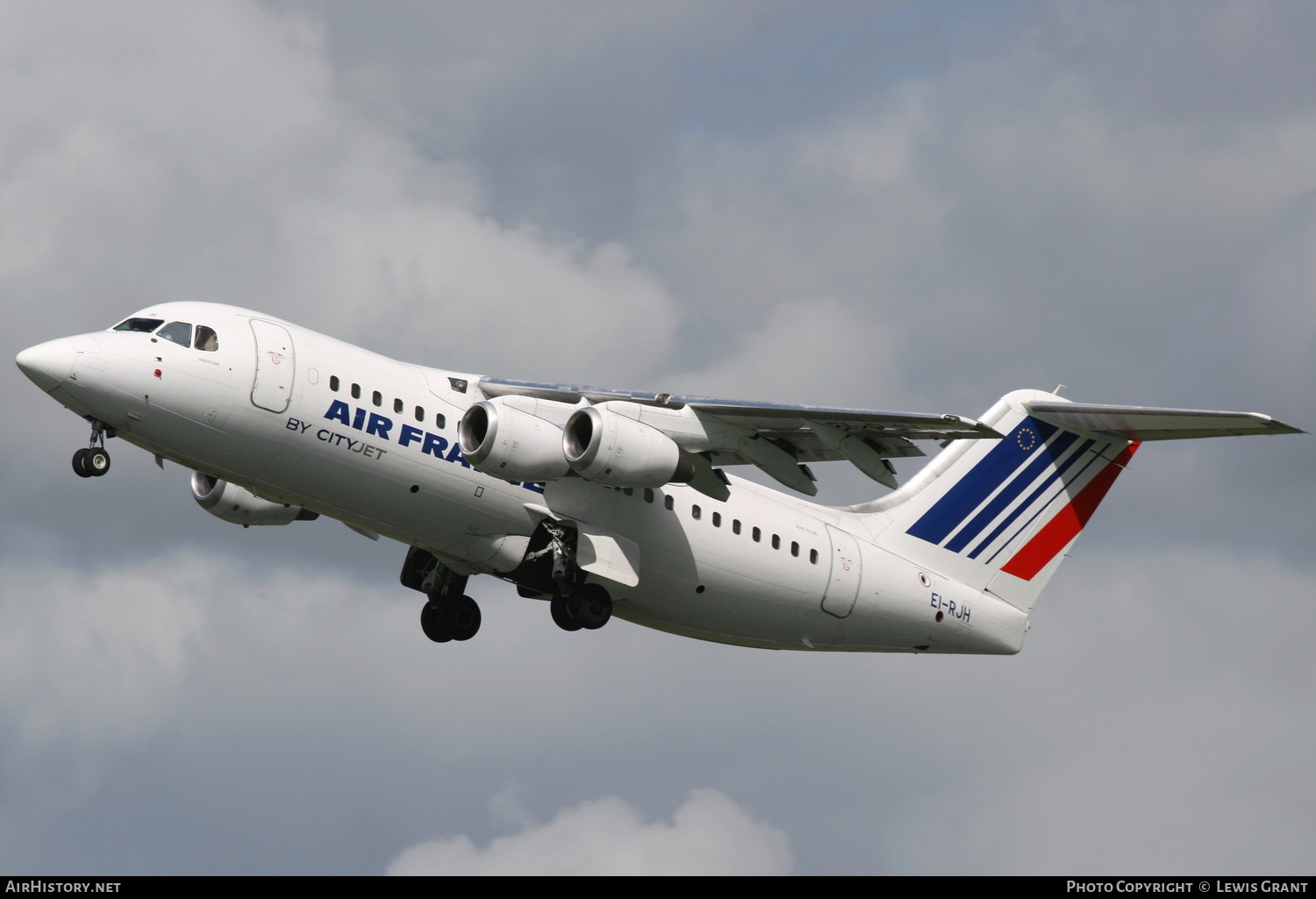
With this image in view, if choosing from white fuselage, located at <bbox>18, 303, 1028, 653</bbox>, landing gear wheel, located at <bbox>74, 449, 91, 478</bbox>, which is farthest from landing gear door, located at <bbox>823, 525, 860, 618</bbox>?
landing gear wheel, located at <bbox>74, 449, 91, 478</bbox>

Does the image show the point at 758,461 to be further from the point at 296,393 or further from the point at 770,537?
the point at 296,393

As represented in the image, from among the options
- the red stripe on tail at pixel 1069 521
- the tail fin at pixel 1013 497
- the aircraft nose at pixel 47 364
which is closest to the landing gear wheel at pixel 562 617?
the tail fin at pixel 1013 497

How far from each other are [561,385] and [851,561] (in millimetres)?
5001

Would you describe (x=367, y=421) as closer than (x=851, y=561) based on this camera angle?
Yes

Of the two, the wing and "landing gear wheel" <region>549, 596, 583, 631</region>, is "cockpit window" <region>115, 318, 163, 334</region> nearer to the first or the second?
the wing

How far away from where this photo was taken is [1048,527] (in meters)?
24.4

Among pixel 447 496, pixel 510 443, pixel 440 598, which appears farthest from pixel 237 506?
pixel 510 443

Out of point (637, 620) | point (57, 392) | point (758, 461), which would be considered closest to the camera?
point (57, 392)

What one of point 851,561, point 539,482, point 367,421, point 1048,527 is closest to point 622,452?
point 539,482

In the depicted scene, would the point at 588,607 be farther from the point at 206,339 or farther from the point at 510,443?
the point at 206,339

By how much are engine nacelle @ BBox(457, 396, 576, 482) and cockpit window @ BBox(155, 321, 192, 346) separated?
3.17 m

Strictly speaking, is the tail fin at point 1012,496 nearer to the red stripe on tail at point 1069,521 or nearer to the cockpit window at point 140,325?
the red stripe on tail at point 1069,521

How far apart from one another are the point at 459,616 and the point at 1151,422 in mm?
9639

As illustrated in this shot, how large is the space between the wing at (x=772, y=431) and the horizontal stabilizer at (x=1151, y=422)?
3151 mm
